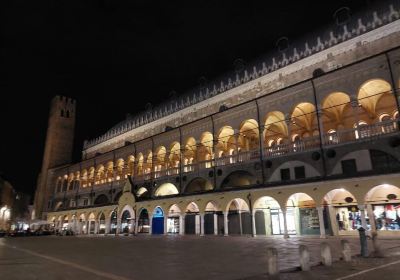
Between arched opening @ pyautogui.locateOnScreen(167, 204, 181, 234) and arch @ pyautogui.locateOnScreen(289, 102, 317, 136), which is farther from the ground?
arch @ pyautogui.locateOnScreen(289, 102, 317, 136)

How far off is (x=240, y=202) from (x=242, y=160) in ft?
13.5

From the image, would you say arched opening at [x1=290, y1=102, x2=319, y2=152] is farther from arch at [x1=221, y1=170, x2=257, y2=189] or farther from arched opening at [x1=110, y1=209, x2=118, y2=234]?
arched opening at [x1=110, y1=209, x2=118, y2=234]

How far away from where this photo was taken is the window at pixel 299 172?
2414cm

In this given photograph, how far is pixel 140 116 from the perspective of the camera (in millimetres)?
50281

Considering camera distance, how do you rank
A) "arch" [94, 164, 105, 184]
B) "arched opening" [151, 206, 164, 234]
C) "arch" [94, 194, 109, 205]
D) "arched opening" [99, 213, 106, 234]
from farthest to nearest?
"arch" [94, 164, 105, 184]
"arch" [94, 194, 109, 205]
"arched opening" [99, 213, 106, 234]
"arched opening" [151, 206, 164, 234]

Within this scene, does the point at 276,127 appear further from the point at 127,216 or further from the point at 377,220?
the point at 127,216

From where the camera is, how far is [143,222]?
122ft

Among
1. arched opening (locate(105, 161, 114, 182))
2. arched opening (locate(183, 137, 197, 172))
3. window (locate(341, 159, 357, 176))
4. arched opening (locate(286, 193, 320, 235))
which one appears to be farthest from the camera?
arched opening (locate(105, 161, 114, 182))

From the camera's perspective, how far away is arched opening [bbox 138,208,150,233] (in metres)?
36.7

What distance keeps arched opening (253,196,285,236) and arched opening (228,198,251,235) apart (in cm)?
99

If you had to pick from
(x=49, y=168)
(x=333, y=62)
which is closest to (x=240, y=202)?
(x=333, y=62)

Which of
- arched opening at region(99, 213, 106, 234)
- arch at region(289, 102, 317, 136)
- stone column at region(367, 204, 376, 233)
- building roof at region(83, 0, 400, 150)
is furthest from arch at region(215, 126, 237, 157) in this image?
arched opening at region(99, 213, 106, 234)

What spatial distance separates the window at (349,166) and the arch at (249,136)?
938 centimetres

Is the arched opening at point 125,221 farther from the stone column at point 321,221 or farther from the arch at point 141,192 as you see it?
the stone column at point 321,221
